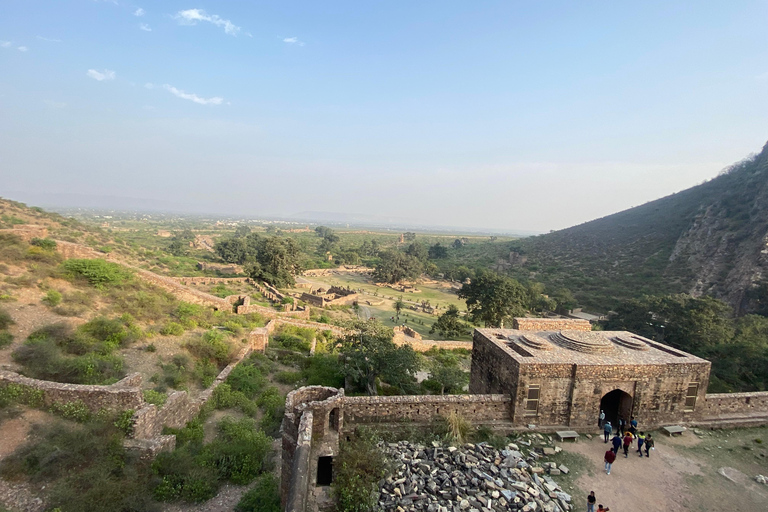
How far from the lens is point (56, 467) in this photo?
6680 mm

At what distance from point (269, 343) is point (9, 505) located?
12.7m

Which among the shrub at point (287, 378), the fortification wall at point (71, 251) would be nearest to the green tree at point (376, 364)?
the shrub at point (287, 378)

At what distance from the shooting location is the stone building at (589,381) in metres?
10.1

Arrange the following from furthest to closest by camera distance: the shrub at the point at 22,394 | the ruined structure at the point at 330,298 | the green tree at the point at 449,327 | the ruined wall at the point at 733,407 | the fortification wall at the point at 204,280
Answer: the ruined structure at the point at 330,298, the fortification wall at the point at 204,280, the green tree at the point at 449,327, the ruined wall at the point at 733,407, the shrub at the point at 22,394

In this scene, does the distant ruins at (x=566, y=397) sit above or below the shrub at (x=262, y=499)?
above

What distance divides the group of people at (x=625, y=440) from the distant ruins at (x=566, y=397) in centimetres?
42

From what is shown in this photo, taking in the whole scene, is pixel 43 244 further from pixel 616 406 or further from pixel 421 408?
pixel 616 406

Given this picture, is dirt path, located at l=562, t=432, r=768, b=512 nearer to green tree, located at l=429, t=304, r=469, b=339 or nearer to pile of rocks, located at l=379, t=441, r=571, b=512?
pile of rocks, located at l=379, t=441, r=571, b=512

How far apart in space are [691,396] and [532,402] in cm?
546

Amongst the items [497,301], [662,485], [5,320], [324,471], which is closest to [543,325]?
[662,485]

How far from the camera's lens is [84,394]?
28.1 feet

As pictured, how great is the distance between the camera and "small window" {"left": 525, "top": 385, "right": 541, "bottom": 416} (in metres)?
10.1

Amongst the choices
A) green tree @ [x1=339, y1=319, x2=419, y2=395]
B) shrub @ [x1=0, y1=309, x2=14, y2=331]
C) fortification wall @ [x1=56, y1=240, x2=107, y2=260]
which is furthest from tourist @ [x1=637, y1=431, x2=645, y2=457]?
fortification wall @ [x1=56, y1=240, x2=107, y2=260]

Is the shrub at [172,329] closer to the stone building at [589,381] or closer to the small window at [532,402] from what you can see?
the stone building at [589,381]
